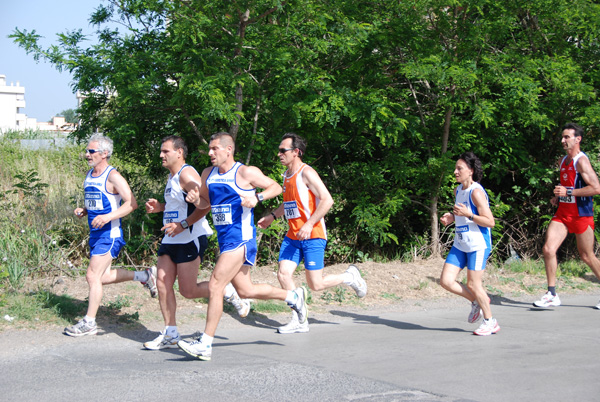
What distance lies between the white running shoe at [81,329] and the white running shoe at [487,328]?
159 inches

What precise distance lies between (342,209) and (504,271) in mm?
2898

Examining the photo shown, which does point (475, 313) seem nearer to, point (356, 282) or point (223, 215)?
point (356, 282)

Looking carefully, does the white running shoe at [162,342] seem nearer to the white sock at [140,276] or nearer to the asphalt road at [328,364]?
the asphalt road at [328,364]

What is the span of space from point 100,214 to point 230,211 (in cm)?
162

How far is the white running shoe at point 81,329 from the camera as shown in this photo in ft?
21.3

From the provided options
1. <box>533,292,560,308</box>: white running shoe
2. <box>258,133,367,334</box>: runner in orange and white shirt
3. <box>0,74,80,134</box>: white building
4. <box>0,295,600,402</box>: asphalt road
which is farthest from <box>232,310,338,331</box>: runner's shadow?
<box>0,74,80,134</box>: white building

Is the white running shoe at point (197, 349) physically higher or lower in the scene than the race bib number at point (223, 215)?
lower

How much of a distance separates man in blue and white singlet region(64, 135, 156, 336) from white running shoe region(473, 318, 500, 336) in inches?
153

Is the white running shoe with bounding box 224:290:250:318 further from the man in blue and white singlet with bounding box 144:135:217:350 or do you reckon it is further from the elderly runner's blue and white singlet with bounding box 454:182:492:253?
the elderly runner's blue and white singlet with bounding box 454:182:492:253

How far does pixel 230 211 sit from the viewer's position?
19.7 feet

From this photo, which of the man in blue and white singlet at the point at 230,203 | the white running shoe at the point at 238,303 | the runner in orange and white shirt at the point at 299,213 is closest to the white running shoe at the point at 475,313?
the runner in orange and white shirt at the point at 299,213

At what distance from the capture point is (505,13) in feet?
33.0

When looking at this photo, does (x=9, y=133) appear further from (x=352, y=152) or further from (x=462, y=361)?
(x=462, y=361)

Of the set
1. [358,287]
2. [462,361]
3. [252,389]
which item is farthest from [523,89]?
[252,389]
